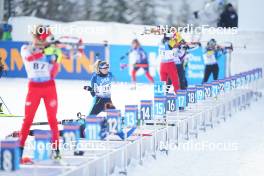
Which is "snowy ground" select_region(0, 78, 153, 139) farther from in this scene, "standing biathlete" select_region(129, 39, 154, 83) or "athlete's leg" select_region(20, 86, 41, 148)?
"athlete's leg" select_region(20, 86, 41, 148)

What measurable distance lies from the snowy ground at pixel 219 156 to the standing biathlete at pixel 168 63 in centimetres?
143

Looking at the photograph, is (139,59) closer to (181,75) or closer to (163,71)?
(181,75)

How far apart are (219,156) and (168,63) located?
13.2 ft

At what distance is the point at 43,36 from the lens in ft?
24.0

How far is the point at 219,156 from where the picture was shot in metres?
9.54

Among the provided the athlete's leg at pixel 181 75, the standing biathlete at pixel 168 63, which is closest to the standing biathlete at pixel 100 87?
the standing biathlete at pixel 168 63

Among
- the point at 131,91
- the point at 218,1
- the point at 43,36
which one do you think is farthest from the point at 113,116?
the point at 218,1

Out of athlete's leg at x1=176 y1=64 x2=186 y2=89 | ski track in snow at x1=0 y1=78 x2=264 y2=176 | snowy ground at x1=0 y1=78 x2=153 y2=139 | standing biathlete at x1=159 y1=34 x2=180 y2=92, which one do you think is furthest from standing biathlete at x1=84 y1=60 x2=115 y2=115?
athlete's leg at x1=176 y1=64 x2=186 y2=89

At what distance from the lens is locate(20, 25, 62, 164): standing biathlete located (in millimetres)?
7332

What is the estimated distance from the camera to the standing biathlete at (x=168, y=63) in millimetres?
13180

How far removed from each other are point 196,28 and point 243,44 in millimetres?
2106

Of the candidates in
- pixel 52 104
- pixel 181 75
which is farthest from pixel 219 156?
pixel 181 75

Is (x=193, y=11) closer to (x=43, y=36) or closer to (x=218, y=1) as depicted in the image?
Answer: (x=218, y=1)

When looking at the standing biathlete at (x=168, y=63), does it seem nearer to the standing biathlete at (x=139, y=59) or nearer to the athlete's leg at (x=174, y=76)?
the athlete's leg at (x=174, y=76)
